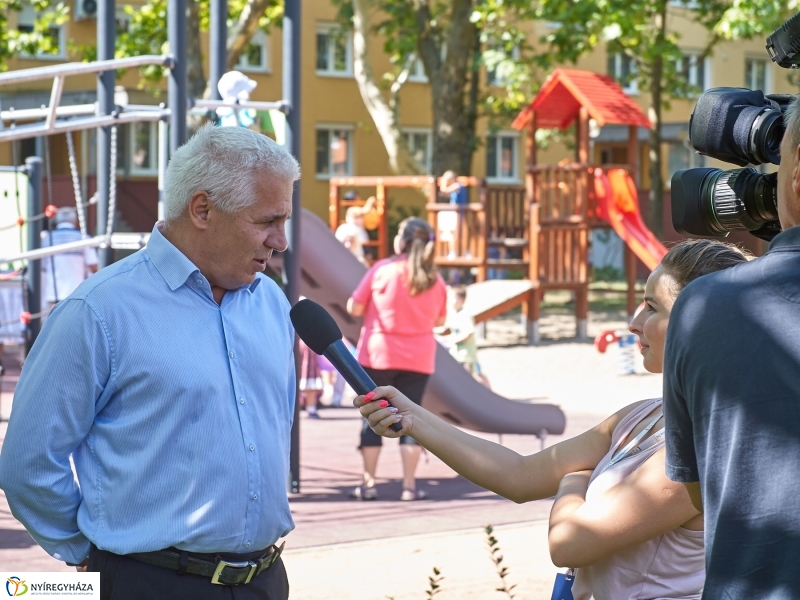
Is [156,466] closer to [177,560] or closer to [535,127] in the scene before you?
[177,560]

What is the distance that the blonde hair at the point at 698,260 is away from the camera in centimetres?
263

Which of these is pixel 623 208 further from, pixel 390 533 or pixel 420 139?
pixel 420 139

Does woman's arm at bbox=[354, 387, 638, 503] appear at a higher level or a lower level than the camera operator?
lower

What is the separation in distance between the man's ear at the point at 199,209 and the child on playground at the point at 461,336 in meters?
9.39

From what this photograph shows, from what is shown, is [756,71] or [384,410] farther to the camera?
[756,71]

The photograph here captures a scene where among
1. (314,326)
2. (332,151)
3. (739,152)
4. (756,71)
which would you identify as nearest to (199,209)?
(314,326)

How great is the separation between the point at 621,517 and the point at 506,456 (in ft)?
1.64

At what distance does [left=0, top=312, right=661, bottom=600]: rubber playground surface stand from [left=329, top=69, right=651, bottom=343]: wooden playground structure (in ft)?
23.5

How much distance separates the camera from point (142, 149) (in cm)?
3412

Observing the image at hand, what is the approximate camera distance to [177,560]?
2869 millimetres

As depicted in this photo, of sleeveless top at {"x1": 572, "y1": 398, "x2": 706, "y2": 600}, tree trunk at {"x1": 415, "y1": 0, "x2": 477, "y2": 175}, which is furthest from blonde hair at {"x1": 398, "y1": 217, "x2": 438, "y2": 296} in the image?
tree trunk at {"x1": 415, "y1": 0, "x2": 477, "y2": 175}

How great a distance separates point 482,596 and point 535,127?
1607 centimetres

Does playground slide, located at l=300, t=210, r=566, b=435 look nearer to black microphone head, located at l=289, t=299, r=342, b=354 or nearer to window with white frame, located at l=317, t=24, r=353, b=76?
black microphone head, located at l=289, t=299, r=342, b=354

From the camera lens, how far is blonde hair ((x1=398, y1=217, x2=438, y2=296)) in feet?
27.9
